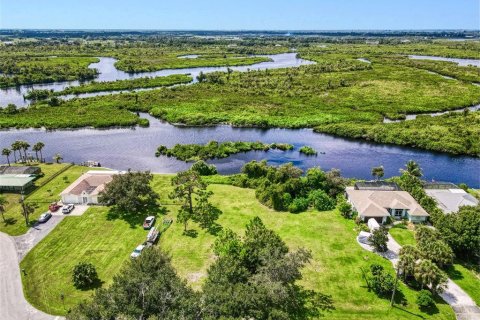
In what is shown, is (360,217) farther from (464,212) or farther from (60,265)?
(60,265)

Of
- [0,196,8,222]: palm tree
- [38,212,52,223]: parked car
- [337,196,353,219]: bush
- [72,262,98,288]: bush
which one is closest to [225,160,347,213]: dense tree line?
[337,196,353,219]: bush

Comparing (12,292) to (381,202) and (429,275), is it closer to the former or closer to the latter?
(429,275)

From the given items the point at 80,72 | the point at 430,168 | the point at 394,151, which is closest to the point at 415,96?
the point at 394,151

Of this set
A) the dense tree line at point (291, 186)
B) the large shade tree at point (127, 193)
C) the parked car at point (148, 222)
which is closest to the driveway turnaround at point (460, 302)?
the dense tree line at point (291, 186)

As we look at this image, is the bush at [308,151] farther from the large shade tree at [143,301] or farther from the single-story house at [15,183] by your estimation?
the large shade tree at [143,301]

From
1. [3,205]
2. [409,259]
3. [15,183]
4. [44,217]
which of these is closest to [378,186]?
[409,259]

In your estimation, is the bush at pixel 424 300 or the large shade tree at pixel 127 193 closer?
the bush at pixel 424 300

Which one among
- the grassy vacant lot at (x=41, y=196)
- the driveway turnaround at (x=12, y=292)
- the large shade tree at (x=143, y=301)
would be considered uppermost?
the large shade tree at (x=143, y=301)
